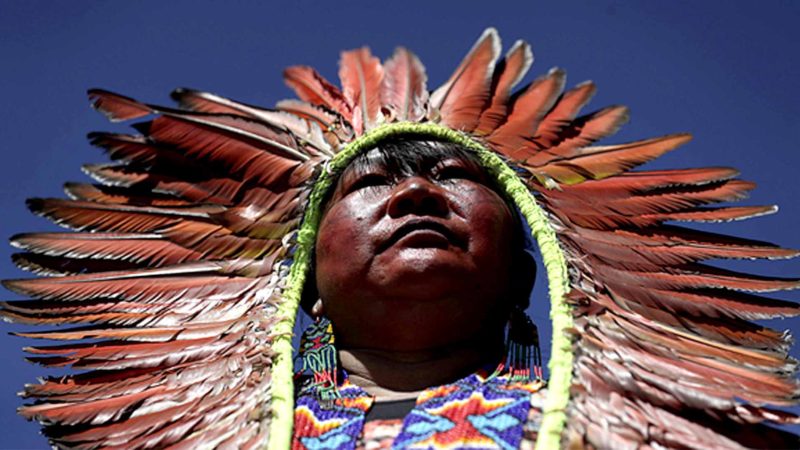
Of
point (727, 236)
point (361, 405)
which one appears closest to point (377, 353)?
point (361, 405)

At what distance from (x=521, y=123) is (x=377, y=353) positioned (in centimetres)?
104

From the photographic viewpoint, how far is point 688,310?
2.72 m

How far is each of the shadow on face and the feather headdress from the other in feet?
0.57

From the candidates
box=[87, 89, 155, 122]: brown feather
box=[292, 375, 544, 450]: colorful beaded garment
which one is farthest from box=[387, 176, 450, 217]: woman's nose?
box=[87, 89, 155, 122]: brown feather

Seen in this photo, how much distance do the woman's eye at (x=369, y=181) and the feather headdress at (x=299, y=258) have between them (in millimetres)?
169

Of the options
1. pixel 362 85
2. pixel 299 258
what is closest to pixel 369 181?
pixel 299 258

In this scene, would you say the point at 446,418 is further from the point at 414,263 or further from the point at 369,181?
the point at 369,181

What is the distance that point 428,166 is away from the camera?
2.79 m

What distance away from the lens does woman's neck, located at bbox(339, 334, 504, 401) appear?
8.23 ft

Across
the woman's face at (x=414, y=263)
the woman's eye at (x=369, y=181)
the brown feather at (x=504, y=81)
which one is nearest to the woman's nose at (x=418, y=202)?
the woman's face at (x=414, y=263)

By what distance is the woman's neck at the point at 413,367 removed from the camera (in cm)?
251

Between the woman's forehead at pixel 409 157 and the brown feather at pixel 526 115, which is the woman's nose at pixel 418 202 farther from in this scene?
the brown feather at pixel 526 115

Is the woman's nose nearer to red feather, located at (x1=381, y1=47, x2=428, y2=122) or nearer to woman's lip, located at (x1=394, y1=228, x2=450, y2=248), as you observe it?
woman's lip, located at (x1=394, y1=228, x2=450, y2=248)

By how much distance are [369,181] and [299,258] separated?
13.7 inches
